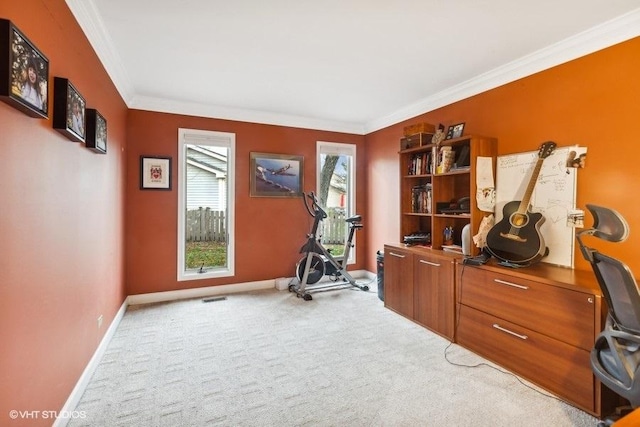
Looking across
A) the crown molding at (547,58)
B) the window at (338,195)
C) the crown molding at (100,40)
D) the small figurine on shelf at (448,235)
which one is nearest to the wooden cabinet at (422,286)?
the small figurine on shelf at (448,235)

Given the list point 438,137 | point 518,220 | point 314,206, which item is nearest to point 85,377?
point 314,206

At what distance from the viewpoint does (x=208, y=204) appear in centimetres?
444

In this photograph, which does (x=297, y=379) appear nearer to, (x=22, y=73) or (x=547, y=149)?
(x=22, y=73)

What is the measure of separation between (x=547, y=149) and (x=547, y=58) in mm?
797

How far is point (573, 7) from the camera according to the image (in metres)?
2.05

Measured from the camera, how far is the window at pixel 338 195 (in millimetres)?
5246

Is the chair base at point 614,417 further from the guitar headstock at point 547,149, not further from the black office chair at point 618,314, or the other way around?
the guitar headstock at point 547,149

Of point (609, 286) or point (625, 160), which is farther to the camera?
point (625, 160)

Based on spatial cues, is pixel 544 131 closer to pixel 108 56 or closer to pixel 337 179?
pixel 337 179

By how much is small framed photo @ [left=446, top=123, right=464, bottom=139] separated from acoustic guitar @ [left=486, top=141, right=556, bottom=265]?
0.92 metres

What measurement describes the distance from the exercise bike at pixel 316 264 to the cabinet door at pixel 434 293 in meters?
1.30

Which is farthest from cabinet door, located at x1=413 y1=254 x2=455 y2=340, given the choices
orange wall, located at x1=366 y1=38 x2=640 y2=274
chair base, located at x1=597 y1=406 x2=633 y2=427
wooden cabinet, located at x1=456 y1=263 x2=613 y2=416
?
chair base, located at x1=597 y1=406 x2=633 y2=427

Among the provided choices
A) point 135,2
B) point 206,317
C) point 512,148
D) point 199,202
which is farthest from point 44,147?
point 512,148

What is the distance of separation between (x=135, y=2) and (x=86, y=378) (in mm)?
2595
